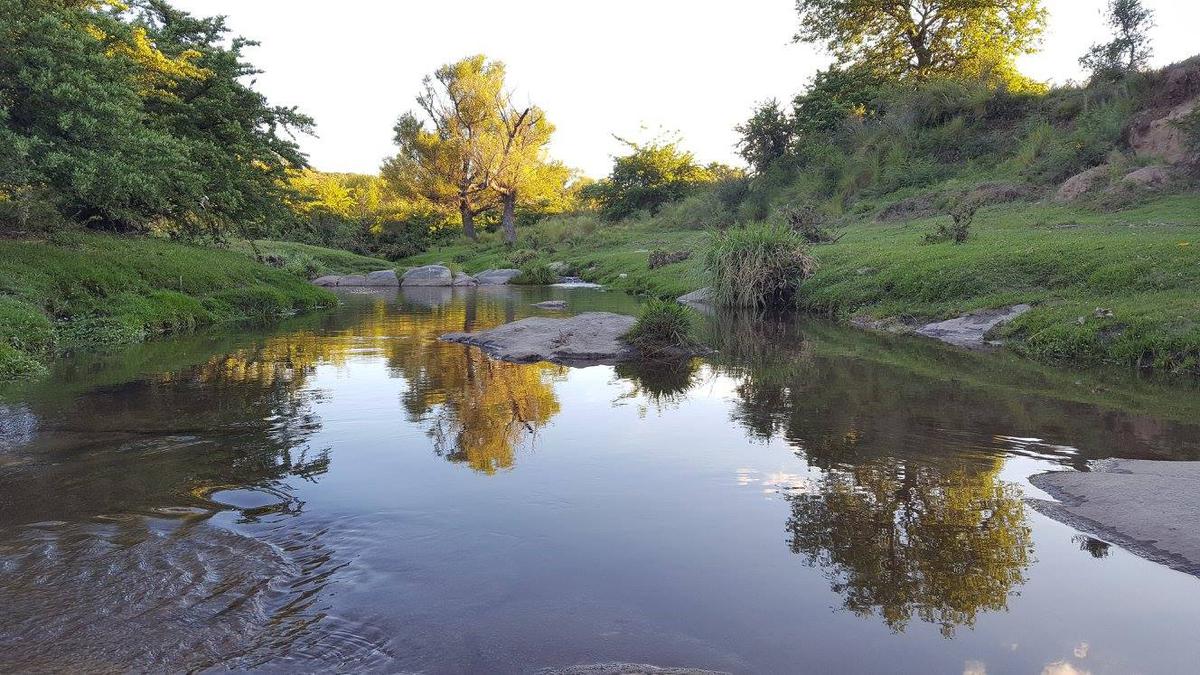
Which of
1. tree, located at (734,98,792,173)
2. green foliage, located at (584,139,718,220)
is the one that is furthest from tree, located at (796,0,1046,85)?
green foliage, located at (584,139,718,220)

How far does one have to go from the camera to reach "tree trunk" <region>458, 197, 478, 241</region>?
5519 cm

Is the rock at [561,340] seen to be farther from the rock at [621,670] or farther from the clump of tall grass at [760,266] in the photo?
the rock at [621,670]

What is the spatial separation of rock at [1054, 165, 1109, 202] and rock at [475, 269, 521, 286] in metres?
22.4

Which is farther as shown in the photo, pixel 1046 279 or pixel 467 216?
pixel 467 216

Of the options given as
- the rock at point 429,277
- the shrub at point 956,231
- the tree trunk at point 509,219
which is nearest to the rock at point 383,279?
the rock at point 429,277

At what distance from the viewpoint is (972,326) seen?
544 inches

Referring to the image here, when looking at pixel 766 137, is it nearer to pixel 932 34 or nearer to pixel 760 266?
pixel 932 34

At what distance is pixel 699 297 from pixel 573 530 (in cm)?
1699

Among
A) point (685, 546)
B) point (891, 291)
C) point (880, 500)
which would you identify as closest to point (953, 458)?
point (880, 500)

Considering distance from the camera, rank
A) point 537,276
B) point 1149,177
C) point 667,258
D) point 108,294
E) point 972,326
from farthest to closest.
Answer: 1. point 537,276
2. point 667,258
3. point 1149,177
4. point 108,294
5. point 972,326

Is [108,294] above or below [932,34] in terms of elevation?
below

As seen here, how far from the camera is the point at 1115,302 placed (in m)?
11.9

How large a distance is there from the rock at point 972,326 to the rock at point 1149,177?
1012 centimetres

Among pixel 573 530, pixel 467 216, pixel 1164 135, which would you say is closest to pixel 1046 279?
pixel 573 530
